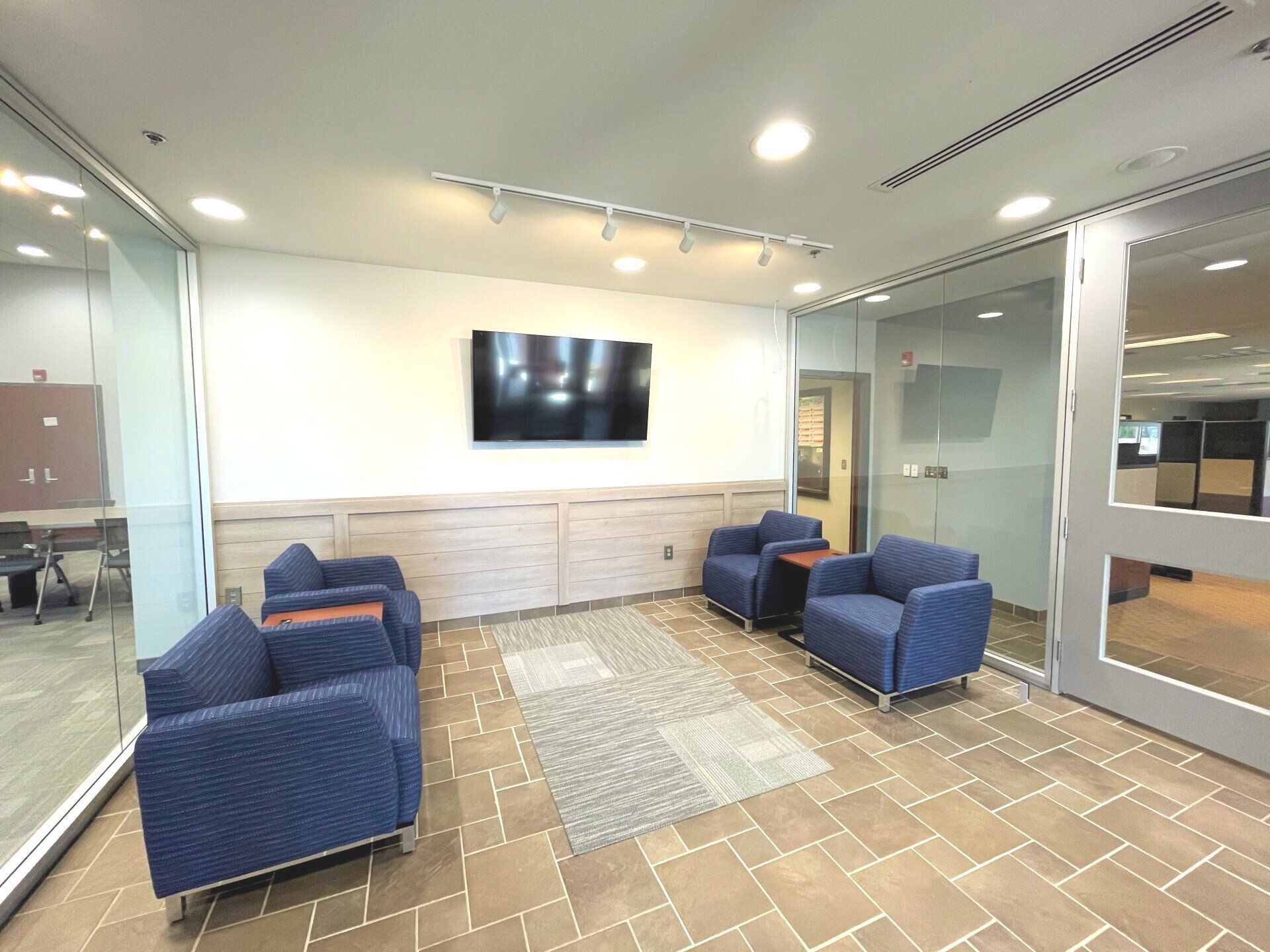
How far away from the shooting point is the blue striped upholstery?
1809 mm

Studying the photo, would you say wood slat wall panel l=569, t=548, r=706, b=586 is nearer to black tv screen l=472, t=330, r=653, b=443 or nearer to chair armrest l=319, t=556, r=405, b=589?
black tv screen l=472, t=330, r=653, b=443

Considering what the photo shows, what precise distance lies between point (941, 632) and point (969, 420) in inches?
59.6

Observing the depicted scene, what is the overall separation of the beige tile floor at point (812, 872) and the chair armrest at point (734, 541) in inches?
82.0

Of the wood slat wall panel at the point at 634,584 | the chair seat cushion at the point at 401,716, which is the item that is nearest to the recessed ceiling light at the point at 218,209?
the chair seat cushion at the point at 401,716

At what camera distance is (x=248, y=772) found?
1562mm

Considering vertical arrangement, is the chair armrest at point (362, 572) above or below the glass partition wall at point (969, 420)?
below

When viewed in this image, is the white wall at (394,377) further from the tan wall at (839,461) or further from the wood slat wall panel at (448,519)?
the tan wall at (839,461)

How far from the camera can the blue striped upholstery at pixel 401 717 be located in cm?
181

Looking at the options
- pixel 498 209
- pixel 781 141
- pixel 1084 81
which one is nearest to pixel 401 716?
pixel 498 209

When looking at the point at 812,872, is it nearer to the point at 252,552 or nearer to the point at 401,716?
the point at 401,716

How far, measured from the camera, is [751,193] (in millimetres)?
2510

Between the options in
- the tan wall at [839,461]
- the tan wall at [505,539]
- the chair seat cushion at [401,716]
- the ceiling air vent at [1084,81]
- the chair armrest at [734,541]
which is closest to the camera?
the ceiling air vent at [1084,81]

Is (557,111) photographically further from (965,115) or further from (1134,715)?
(1134,715)

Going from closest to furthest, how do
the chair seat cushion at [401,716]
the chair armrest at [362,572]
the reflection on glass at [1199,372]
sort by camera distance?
the chair seat cushion at [401,716], the reflection on glass at [1199,372], the chair armrest at [362,572]
